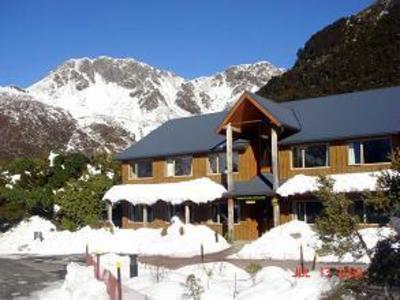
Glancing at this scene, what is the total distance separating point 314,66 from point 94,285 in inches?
3080

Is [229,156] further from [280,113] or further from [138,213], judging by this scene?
[138,213]

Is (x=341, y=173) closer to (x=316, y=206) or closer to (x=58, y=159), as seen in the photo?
(x=316, y=206)

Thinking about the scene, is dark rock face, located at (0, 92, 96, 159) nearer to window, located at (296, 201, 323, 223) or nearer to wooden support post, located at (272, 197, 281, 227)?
window, located at (296, 201, 323, 223)

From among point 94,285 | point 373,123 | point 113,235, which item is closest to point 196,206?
point 113,235

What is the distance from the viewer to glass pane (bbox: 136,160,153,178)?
4524cm

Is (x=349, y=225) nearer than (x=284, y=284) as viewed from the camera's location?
Yes

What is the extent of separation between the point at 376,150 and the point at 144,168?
1706 centimetres

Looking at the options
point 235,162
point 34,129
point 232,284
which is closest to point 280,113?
point 235,162

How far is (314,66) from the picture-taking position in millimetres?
94812

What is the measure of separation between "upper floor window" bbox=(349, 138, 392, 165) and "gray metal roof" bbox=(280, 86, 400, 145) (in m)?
0.65

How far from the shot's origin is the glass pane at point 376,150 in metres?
34.1

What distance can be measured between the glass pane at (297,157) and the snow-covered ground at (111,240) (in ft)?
19.1

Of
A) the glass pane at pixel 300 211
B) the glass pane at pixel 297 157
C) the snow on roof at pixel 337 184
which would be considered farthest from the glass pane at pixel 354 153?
the glass pane at pixel 300 211

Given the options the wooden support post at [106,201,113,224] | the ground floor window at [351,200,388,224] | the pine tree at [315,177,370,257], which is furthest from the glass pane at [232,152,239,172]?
the pine tree at [315,177,370,257]
